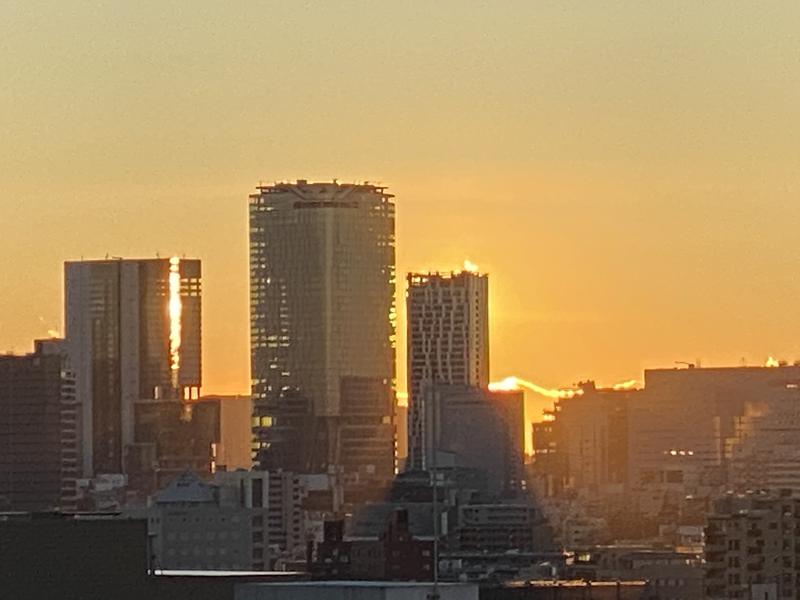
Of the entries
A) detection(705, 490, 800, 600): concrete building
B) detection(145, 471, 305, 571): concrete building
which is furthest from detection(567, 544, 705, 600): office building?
detection(145, 471, 305, 571): concrete building

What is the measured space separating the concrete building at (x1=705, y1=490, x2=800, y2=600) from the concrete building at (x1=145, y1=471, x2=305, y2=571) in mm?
29838

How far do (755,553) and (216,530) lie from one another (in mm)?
56741

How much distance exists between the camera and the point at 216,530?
167250mm

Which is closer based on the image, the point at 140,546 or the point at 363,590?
the point at 363,590

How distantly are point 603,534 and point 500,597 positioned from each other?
98.1 meters

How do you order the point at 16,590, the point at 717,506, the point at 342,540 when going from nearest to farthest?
the point at 16,590 < the point at 342,540 < the point at 717,506

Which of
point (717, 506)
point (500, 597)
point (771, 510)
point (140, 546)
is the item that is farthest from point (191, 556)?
point (140, 546)

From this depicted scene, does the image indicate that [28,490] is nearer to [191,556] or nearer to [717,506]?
[191,556]

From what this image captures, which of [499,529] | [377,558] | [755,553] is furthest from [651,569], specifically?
[499,529]

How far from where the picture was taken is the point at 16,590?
6750cm

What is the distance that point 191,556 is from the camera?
15162 cm

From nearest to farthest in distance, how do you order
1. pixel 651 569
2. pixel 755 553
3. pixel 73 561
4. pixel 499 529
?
pixel 73 561
pixel 755 553
pixel 651 569
pixel 499 529

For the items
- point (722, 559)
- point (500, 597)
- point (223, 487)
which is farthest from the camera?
point (223, 487)

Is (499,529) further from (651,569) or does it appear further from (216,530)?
(651,569)
